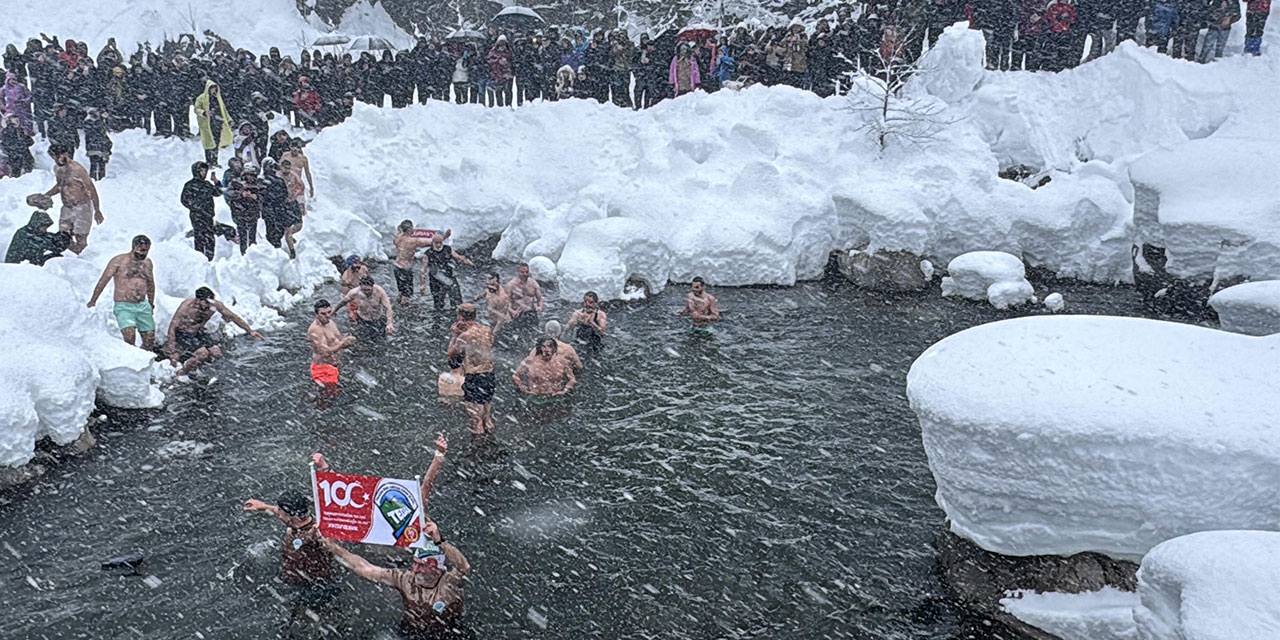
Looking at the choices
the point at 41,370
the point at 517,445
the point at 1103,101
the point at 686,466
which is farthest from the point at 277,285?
the point at 1103,101

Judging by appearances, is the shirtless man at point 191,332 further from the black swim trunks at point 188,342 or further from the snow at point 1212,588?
the snow at point 1212,588

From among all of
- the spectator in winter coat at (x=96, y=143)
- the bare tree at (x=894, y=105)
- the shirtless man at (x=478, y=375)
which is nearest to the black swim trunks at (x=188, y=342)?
the shirtless man at (x=478, y=375)

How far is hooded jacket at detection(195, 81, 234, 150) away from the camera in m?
17.3

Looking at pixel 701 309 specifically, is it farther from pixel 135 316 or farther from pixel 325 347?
pixel 135 316

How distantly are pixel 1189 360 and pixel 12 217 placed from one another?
15004 millimetres

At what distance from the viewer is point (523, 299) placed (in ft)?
46.0

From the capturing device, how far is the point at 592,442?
10172 millimetres

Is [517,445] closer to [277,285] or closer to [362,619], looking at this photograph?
[362,619]

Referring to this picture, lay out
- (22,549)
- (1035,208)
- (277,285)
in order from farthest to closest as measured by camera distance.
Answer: (1035,208) < (277,285) < (22,549)

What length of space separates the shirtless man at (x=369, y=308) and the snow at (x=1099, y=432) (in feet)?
26.9

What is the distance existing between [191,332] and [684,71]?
1184cm

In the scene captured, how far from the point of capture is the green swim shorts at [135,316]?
36.8 feet

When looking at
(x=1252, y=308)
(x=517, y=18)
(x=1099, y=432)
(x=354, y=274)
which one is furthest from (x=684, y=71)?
(x=1099, y=432)

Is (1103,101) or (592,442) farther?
(1103,101)
